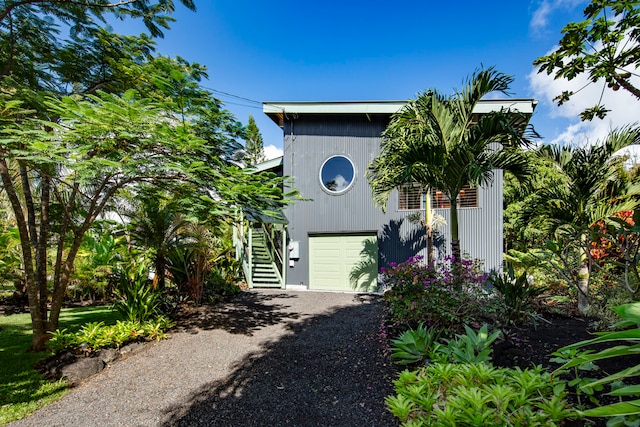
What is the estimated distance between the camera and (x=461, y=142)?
5012 mm

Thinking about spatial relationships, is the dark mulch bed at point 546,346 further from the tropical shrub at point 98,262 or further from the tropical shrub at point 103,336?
the tropical shrub at point 98,262

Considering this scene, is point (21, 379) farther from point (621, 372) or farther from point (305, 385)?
point (621, 372)

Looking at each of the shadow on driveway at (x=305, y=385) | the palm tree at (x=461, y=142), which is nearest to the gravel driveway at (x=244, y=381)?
the shadow on driveway at (x=305, y=385)

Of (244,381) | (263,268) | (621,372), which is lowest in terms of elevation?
(244,381)

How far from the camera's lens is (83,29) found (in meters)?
4.52

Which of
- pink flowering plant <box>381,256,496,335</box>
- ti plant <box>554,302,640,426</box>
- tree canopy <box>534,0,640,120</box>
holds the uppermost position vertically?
tree canopy <box>534,0,640,120</box>

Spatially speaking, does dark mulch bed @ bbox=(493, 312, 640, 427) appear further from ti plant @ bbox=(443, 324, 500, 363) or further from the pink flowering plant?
the pink flowering plant

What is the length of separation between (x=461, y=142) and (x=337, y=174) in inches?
208

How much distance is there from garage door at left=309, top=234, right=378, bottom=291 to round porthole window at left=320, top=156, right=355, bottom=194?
1.64m

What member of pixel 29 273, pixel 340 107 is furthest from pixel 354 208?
pixel 29 273

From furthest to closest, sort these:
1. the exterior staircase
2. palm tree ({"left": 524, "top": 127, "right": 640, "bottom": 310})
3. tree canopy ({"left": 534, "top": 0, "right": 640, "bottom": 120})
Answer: the exterior staircase, palm tree ({"left": 524, "top": 127, "right": 640, "bottom": 310}), tree canopy ({"left": 534, "top": 0, "right": 640, "bottom": 120})

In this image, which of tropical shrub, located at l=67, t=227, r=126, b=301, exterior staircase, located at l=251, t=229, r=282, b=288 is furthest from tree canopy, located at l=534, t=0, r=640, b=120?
tropical shrub, located at l=67, t=227, r=126, b=301

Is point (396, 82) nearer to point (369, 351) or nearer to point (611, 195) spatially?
point (611, 195)

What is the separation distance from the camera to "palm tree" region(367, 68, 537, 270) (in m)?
4.84
